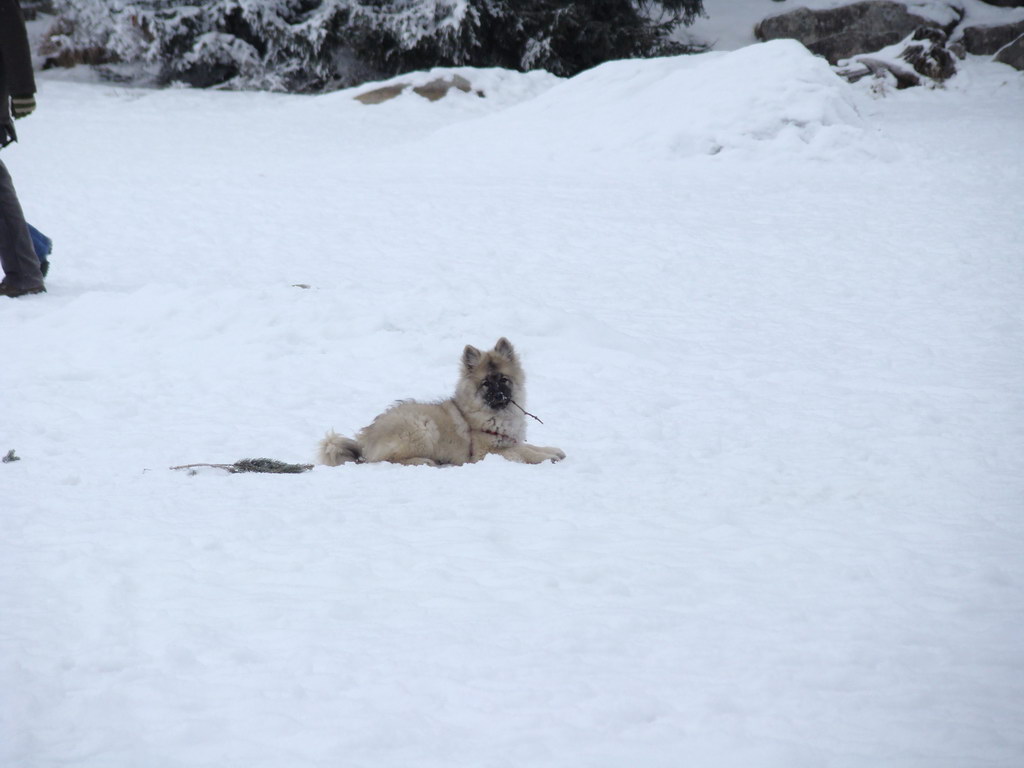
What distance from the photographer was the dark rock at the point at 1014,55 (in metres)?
19.1

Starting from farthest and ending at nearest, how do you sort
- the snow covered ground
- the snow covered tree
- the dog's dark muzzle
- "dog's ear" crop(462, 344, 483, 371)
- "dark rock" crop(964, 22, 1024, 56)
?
1. the snow covered tree
2. "dark rock" crop(964, 22, 1024, 56)
3. "dog's ear" crop(462, 344, 483, 371)
4. the dog's dark muzzle
5. the snow covered ground

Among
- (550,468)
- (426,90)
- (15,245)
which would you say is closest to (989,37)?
(426,90)

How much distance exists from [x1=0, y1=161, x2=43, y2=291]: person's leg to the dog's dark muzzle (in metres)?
5.02

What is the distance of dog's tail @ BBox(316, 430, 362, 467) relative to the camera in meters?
4.95

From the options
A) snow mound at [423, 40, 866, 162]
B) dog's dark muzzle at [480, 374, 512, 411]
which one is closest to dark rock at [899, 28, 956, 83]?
snow mound at [423, 40, 866, 162]

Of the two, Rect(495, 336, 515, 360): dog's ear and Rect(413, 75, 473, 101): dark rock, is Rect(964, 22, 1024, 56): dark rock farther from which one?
Rect(495, 336, 515, 360): dog's ear

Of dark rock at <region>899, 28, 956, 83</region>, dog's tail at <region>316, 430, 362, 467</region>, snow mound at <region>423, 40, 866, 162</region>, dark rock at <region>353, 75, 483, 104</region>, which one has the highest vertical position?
dark rock at <region>899, 28, 956, 83</region>

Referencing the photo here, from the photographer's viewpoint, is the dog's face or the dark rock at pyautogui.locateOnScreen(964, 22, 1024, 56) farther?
the dark rock at pyautogui.locateOnScreen(964, 22, 1024, 56)

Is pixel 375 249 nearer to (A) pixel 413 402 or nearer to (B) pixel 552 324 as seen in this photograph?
(B) pixel 552 324

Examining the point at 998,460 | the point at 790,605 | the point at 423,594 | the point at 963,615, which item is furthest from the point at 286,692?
the point at 998,460

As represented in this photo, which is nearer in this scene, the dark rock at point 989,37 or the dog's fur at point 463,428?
the dog's fur at point 463,428

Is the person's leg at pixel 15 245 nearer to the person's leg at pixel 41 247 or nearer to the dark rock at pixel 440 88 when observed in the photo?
the person's leg at pixel 41 247

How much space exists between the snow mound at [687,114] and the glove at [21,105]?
25.4ft

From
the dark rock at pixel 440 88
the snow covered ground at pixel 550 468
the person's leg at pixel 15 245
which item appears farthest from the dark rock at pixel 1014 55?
the person's leg at pixel 15 245
